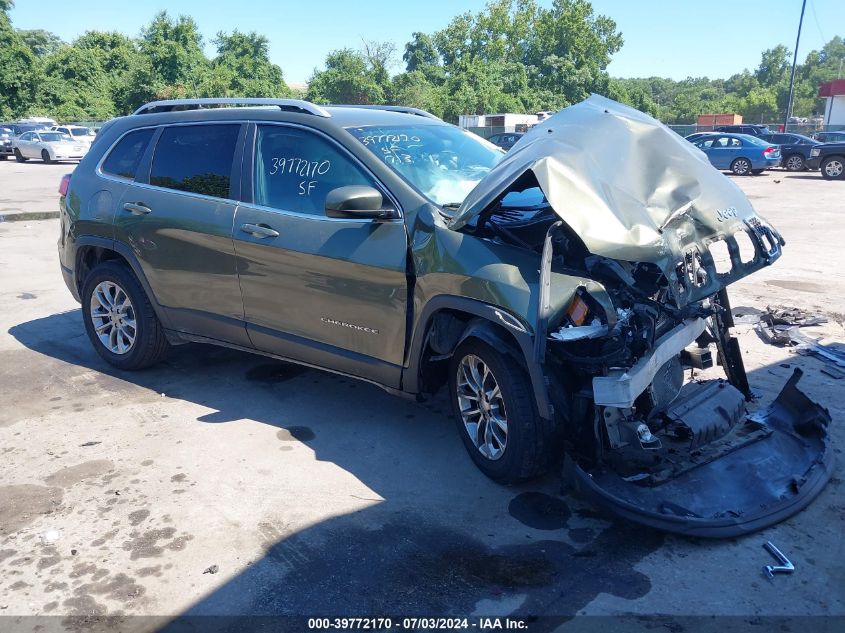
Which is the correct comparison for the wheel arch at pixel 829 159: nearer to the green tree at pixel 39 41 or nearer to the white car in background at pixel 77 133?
the white car in background at pixel 77 133

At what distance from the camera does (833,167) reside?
22.4 meters

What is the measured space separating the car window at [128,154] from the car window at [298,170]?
4.30 ft

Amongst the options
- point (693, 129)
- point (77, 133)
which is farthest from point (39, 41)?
point (693, 129)

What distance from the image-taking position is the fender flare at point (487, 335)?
11.2 ft

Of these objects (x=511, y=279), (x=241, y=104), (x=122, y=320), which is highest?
(x=241, y=104)

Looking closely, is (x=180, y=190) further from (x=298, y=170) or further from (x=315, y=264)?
(x=315, y=264)

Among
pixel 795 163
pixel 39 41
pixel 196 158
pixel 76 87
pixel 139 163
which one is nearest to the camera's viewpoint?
pixel 196 158

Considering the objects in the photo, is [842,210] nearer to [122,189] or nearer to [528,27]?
[122,189]

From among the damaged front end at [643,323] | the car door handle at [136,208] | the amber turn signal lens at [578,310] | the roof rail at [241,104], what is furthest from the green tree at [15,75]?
the amber turn signal lens at [578,310]

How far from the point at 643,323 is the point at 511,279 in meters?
0.67

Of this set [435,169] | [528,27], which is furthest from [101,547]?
[528,27]

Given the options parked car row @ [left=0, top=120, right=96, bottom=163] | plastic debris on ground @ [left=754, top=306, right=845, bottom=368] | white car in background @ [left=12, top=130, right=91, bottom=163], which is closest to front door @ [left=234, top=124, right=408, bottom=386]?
plastic debris on ground @ [left=754, top=306, right=845, bottom=368]

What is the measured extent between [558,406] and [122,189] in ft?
12.6

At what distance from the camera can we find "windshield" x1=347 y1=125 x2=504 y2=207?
4266 mm
